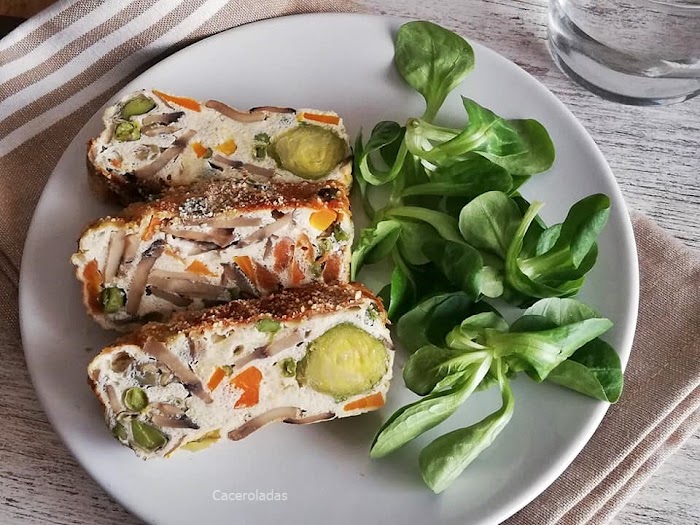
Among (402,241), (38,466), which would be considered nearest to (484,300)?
(402,241)

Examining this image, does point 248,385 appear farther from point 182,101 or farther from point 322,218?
point 182,101

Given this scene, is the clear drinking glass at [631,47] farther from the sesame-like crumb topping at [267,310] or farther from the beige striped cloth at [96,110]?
the sesame-like crumb topping at [267,310]

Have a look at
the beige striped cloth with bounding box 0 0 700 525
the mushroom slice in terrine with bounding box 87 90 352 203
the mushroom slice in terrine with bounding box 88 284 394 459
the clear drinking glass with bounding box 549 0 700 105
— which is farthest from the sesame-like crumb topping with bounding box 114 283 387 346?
the clear drinking glass with bounding box 549 0 700 105

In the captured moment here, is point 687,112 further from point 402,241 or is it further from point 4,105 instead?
point 4,105

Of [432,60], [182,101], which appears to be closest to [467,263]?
[432,60]

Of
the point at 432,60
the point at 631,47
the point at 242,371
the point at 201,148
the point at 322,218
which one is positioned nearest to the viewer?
the point at 242,371
